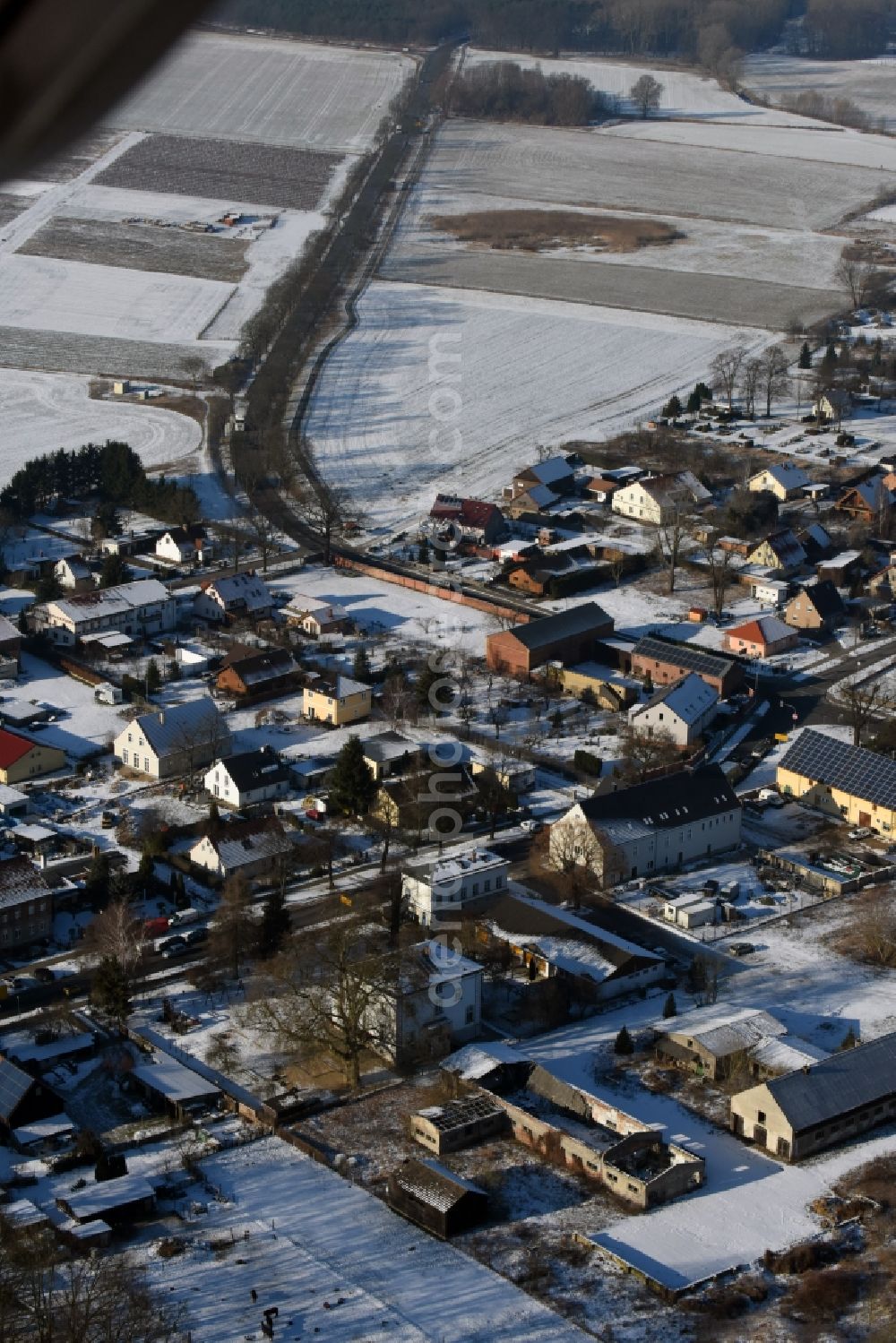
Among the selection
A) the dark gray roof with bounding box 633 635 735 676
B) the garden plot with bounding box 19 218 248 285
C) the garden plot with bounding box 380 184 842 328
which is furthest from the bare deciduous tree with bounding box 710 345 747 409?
the dark gray roof with bounding box 633 635 735 676

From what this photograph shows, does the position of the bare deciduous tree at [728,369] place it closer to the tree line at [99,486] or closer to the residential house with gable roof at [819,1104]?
the tree line at [99,486]

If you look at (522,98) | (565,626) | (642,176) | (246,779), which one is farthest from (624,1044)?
(522,98)

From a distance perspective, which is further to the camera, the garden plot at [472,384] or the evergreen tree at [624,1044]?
the garden plot at [472,384]

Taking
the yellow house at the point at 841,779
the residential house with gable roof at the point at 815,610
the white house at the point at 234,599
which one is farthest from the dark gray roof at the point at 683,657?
the white house at the point at 234,599

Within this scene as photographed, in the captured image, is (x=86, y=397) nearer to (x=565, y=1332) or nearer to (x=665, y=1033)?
(x=665, y=1033)

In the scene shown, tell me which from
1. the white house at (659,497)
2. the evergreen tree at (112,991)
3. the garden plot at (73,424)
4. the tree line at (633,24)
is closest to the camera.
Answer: the evergreen tree at (112,991)

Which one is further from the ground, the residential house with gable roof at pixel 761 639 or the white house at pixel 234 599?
the white house at pixel 234 599
